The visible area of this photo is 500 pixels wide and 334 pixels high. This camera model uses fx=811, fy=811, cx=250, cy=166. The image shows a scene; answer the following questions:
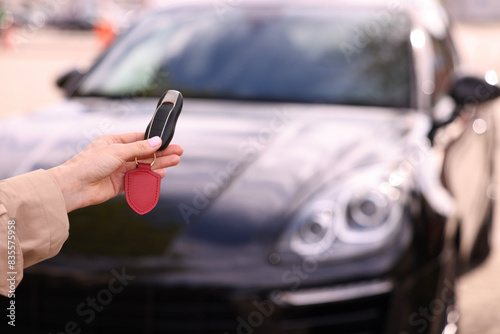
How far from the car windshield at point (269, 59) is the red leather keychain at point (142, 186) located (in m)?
2.28

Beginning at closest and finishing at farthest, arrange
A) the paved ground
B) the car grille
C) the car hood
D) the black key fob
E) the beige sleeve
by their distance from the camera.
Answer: the beige sleeve, the black key fob, the car grille, the car hood, the paved ground

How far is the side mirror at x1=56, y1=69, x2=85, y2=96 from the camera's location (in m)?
4.18

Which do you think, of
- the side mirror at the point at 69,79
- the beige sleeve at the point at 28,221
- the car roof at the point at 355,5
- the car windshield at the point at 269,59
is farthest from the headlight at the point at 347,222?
the side mirror at the point at 69,79

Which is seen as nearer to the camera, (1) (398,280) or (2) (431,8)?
(1) (398,280)

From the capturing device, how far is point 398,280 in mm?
2592

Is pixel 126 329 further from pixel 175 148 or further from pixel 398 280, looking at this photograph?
pixel 175 148

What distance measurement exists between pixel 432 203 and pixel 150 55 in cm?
173

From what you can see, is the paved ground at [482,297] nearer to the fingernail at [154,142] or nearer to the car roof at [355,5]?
the car roof at [355,5]

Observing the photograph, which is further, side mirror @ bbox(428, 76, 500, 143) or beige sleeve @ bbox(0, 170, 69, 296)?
side mirror @ bbox(428, 76, 500, 143)

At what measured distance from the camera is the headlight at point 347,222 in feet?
8.47

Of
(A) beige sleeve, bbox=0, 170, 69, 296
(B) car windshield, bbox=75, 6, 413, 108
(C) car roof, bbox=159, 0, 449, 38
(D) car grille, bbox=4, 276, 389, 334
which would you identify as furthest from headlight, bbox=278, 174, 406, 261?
(C) car roof, bbox=159, 0, 449, 38

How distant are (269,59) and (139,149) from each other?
8.33 feet

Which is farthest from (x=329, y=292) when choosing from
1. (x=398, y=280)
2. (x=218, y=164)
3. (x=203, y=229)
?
(x=218, y=164)

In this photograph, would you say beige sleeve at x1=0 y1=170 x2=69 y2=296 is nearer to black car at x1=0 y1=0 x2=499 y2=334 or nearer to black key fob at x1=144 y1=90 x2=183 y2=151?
black key fob at x1=144 y1=90 x2=183 y2=151
